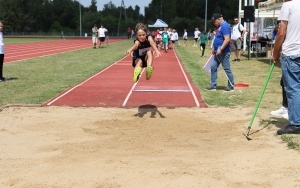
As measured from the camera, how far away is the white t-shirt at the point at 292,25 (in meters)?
5.76

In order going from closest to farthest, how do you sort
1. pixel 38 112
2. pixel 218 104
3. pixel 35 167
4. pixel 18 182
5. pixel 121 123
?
pixel 18 182 → pixel 35 167 → pixel 121 123 → pixel 38 112 → pixel 218 104

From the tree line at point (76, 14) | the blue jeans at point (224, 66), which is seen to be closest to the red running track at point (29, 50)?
the blue jeans at point (224, 66)

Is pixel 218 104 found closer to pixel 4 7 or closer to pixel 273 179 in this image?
pixel 273 179

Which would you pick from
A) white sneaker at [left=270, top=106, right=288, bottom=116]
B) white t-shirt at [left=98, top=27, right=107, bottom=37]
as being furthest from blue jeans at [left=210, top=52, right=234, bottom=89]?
white t-shirt at [left=98, top=27, right=107, bottom=37]

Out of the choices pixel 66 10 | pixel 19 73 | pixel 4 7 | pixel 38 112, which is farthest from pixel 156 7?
pixel 38 112

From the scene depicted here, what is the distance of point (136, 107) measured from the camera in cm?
802

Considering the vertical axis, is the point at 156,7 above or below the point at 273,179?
above

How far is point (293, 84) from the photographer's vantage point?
19.3 ft

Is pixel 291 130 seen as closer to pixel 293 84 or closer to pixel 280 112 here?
pixel 293 84

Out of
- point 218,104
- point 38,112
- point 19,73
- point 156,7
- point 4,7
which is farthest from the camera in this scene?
point 156,7

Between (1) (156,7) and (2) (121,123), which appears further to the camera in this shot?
(1) (156,7)

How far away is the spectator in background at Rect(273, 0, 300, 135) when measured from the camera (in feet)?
19.0

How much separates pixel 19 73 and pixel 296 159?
1102cm

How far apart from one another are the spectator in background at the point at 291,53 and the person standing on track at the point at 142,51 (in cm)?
231
